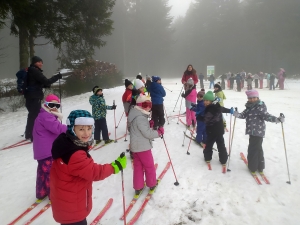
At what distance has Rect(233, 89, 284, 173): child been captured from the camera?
183 inches

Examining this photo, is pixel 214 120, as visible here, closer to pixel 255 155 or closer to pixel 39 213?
pixel 255 155

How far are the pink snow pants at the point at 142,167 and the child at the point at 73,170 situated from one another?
5.04 ft

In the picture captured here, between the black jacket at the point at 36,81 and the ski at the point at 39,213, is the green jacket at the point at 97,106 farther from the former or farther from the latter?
the ski at the point at 39,213

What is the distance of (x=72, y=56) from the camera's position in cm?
1450

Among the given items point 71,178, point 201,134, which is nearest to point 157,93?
point 201,134

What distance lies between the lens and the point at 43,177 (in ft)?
12.7

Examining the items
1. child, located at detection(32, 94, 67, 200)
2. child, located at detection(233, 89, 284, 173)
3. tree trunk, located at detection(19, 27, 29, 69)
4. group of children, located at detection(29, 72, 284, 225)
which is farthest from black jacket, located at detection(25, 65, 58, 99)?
tree trunk, located at detection(19, 27, 29, 69)

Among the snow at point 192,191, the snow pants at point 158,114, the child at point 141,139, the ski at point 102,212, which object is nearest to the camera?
the ski at point 102,212

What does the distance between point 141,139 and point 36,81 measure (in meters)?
4.18

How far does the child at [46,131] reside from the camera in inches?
141

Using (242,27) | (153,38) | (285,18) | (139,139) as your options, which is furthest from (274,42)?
(139,139)

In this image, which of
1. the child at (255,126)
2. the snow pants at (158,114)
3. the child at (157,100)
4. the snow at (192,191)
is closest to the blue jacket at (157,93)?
the child at (157,100)

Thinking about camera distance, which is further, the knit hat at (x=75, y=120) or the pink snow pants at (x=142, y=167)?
the pink snow pants at (x=142, y=167)

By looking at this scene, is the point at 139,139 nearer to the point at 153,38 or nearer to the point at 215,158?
the point at 215,158
